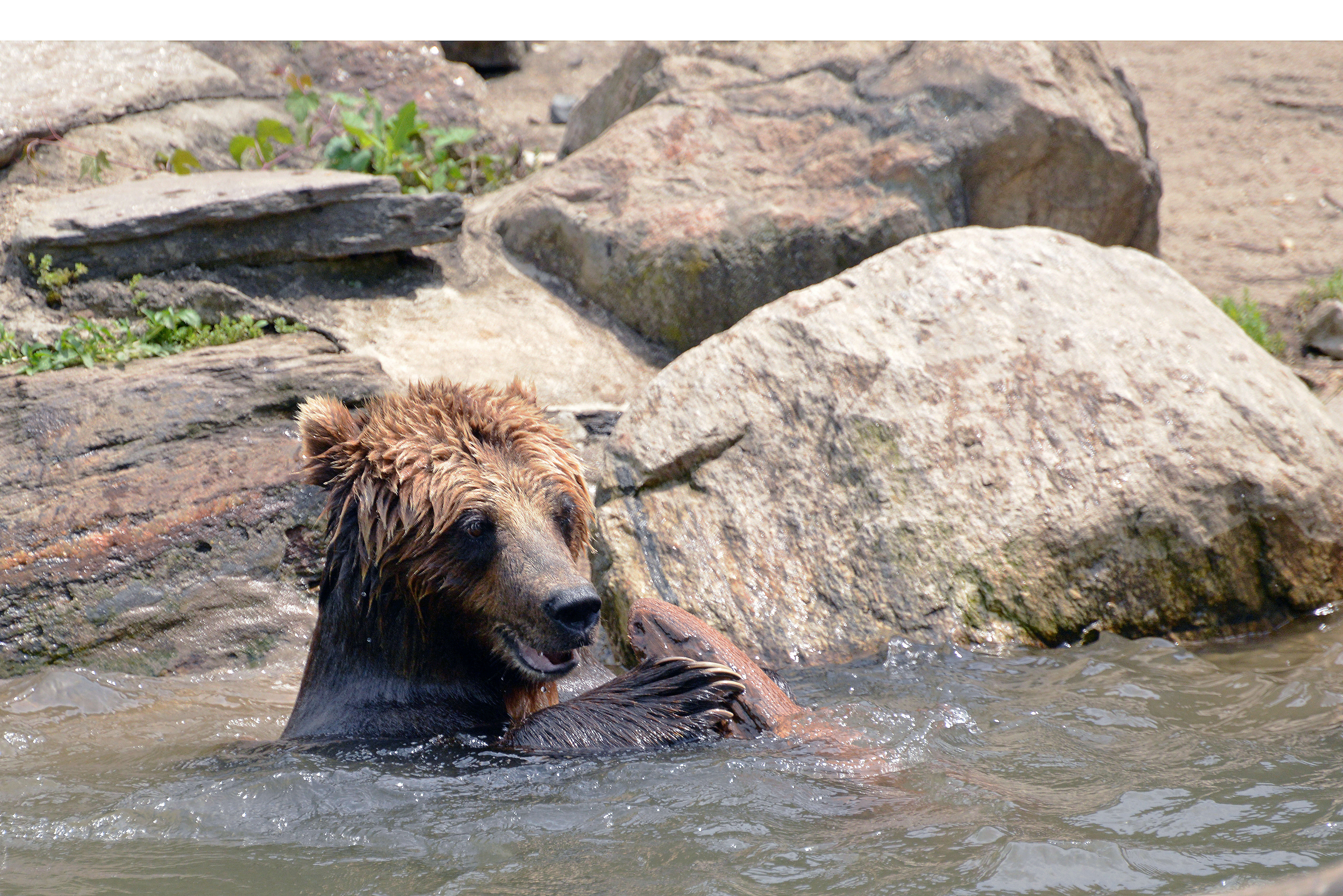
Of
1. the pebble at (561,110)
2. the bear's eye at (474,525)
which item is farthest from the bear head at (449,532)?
the pebble at (561,110)

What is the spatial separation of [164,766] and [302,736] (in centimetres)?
58

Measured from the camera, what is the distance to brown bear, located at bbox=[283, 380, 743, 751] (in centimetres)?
370

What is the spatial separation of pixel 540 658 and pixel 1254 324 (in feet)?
21.5

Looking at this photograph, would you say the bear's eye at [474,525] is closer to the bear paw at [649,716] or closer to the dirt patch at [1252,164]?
the bear paw at [649,716]

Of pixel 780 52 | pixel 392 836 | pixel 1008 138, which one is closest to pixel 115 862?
pixel 392 836

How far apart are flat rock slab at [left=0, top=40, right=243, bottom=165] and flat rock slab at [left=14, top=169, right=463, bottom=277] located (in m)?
0.90

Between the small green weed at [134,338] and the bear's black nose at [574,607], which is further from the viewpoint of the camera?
the small green weed at [134,338]

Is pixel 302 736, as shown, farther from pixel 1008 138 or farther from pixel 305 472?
pixel 1008 138

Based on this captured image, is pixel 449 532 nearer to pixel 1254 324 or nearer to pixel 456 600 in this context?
pixel 456 600

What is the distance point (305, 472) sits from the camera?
13.1 ft

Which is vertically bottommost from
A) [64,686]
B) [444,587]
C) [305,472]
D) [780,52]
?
[64,686]

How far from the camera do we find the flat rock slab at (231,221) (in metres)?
6.66

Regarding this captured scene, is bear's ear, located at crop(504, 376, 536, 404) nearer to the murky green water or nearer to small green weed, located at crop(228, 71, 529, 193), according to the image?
the murky green water

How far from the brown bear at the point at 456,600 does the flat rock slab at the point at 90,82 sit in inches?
206
